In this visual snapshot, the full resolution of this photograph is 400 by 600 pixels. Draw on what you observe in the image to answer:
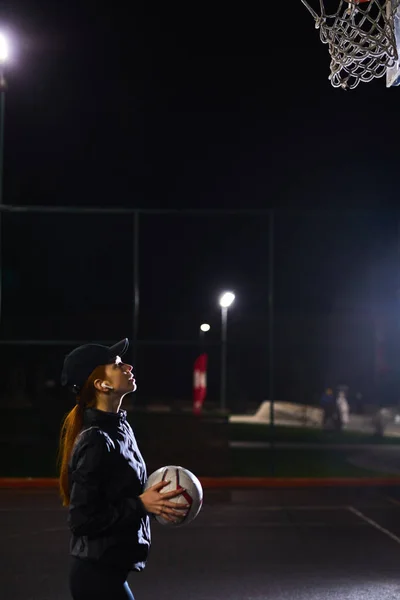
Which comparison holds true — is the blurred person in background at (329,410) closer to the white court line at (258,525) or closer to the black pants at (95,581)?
the white court line at (258,525)

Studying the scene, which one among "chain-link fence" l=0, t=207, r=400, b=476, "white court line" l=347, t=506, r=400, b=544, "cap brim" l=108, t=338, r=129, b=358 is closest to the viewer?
"cap brim" l=108, t=338, r=129, b=358

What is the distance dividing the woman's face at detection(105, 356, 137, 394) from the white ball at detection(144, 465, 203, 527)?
396 mm

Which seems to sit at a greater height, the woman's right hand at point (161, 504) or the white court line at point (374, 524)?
the woman's right hand at point (161, 504)

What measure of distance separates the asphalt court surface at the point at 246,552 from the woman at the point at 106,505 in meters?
3.71

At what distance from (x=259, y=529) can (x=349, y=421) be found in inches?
896

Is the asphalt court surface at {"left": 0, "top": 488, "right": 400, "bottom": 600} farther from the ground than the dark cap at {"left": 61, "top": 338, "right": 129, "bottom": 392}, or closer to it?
closer to it

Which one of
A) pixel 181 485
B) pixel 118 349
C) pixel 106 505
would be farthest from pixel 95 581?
pixel 118 349

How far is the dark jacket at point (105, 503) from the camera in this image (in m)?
3.15

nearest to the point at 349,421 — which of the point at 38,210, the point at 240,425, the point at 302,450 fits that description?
the point at 240,425

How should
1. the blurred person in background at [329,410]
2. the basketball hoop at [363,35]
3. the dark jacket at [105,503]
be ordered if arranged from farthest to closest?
the blurred person in background at [329,410] < the basketball hoop at [363,35] < the dark jacket at [105,503]

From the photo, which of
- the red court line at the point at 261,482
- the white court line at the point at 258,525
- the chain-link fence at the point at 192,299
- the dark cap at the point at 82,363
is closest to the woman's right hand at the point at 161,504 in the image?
the dark cap at the point at 82,363

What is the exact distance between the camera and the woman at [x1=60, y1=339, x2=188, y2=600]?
10.3 feet

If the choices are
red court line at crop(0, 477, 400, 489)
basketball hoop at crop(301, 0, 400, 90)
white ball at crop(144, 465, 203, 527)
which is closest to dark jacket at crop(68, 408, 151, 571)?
white ball at crop(144, 465, 203, 527)

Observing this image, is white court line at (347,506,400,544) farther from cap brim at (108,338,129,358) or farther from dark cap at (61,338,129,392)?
dark cap at (61,338,129,392)
